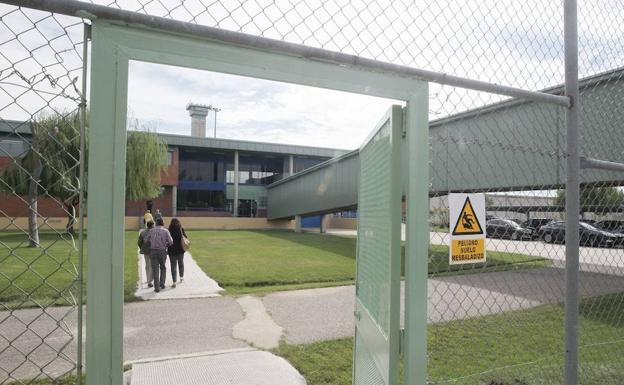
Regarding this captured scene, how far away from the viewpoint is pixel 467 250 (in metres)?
2.21

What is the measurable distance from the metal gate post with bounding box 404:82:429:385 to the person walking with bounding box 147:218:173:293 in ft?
26.6

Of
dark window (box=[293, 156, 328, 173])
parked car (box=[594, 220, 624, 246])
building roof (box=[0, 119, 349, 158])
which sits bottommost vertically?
parked car (box=[594, 220, 624, 246])

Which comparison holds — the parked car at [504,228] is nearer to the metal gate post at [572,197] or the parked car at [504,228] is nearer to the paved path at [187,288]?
the metal gate post at [572,197]

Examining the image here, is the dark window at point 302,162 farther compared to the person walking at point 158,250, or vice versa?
the dark window at point 302,162

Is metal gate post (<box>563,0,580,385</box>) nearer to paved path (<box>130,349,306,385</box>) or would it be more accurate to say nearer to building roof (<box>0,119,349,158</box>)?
paved path (<box>130,349,306,385</box>)

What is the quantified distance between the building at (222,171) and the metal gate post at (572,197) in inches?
1366

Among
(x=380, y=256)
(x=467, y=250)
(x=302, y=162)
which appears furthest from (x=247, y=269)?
(x=302, y=162)

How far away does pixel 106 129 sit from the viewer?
140cm

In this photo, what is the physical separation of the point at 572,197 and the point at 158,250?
8.32 m

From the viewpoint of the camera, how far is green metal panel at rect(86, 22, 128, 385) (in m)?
1.39

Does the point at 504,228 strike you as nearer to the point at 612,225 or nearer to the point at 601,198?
the point at 601,198

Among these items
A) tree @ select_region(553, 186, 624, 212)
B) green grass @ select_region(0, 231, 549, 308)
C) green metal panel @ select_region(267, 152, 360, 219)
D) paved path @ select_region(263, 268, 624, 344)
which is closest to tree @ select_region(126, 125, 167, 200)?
green metal panel @ select_region(267, 152, 360, 219)

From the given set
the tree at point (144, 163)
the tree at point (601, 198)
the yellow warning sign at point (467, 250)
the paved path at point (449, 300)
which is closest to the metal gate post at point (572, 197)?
the yellow warning sign at point (467, 250)

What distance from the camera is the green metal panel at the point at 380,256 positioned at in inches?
79.6
